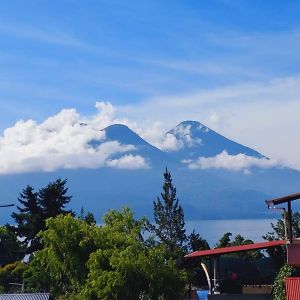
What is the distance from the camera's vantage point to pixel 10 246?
59844mm

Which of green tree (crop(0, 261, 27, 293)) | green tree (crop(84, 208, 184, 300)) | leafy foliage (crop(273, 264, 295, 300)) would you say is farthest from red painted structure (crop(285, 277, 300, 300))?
green tree (crop(0, 261, 27, 293))

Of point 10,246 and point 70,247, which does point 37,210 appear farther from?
point 70,247

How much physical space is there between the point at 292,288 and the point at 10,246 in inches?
1403

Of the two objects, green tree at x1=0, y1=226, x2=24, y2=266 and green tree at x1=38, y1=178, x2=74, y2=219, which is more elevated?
green tree at x1=38, y1=178, x2=74, y2=219

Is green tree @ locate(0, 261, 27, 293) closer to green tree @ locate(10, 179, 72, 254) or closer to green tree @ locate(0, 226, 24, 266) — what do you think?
green tree @ locate(10, 179, 72, 254)

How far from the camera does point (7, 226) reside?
63125mm

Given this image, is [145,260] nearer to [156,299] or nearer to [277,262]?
[156,299]

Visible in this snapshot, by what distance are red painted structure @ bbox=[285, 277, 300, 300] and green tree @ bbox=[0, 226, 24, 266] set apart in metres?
34.5

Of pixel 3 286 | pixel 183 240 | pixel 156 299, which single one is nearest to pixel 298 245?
pixel 156 299

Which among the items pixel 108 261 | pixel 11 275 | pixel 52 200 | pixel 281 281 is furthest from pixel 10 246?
pixel 281 281

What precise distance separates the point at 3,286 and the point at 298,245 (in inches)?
976

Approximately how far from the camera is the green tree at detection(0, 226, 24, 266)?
59.8 meters

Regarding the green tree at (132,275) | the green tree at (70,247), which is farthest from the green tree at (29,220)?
the green tree at (132,275)

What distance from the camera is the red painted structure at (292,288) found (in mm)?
27933
